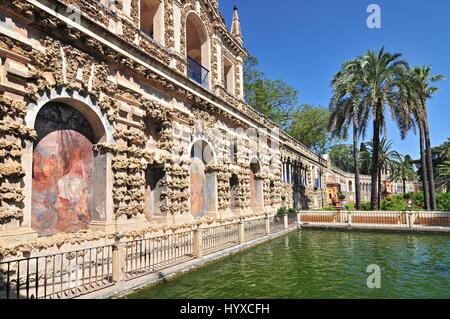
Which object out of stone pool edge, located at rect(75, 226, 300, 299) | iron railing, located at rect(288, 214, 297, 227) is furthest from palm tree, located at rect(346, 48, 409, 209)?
stone pool edge, located at rect(75, 226, 300, 299)

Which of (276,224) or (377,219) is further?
(377,219)

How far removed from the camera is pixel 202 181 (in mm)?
16344

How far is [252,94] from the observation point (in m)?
36.9

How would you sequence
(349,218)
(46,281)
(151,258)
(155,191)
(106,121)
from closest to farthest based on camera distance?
(46,281) → (151,258) → (106,121) → (155,191) → (349,218)

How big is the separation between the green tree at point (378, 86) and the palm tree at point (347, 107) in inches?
9.5

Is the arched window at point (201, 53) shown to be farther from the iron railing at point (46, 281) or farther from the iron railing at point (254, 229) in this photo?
the iron railing at point (46, 281)

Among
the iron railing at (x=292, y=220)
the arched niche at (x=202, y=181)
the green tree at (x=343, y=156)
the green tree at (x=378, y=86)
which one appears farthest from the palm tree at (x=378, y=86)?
the green tree at (x=343, y=156)

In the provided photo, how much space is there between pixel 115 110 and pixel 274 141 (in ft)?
57.9

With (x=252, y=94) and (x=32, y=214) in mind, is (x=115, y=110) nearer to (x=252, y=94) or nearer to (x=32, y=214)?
(x=32, y=214)

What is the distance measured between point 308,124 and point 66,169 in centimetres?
3741

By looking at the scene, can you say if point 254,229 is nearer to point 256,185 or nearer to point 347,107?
point 256,185

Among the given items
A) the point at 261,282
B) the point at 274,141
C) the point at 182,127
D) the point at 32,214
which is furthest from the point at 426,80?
the point at 32,214

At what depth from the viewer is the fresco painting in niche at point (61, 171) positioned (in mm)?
8523

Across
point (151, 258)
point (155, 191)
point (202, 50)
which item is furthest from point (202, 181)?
point (202, 50)
